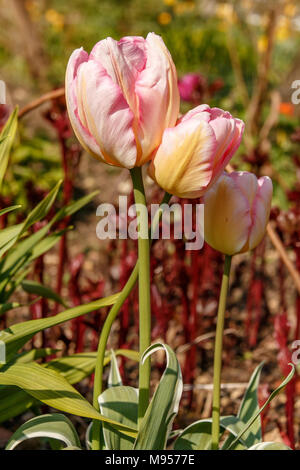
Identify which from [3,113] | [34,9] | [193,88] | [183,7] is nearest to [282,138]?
[193,88]

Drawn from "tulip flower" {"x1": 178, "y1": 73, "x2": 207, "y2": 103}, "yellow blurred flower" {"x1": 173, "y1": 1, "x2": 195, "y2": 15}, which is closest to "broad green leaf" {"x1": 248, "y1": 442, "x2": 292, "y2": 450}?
"tulip flower" {"x1": 178, "y1": 73, "x2": 207, "y2": 103}

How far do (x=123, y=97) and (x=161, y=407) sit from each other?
457 millimetres

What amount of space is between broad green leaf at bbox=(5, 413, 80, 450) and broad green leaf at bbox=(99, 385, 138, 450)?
59 mm

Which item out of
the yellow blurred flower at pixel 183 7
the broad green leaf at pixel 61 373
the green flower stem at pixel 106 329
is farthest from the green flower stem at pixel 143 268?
the yellow blurred flower at pixel 183 7

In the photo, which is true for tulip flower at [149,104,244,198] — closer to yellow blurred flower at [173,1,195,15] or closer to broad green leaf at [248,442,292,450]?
broad green leaf at [248,442,292,450]

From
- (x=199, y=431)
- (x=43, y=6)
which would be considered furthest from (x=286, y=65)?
(x=199, y=431)

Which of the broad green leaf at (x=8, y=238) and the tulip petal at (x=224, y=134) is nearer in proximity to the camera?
the tulip petal at (x=224, y=134)

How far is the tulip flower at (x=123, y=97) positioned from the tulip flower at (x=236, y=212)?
0.15 m

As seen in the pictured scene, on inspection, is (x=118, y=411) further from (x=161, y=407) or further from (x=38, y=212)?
(x=38, y=212)

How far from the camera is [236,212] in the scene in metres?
0.91

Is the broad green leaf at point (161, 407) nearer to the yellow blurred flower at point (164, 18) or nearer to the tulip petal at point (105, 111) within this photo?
the tulip petal at point (105, 111)

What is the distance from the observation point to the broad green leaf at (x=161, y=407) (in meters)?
0.88

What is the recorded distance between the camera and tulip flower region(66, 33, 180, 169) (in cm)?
78
